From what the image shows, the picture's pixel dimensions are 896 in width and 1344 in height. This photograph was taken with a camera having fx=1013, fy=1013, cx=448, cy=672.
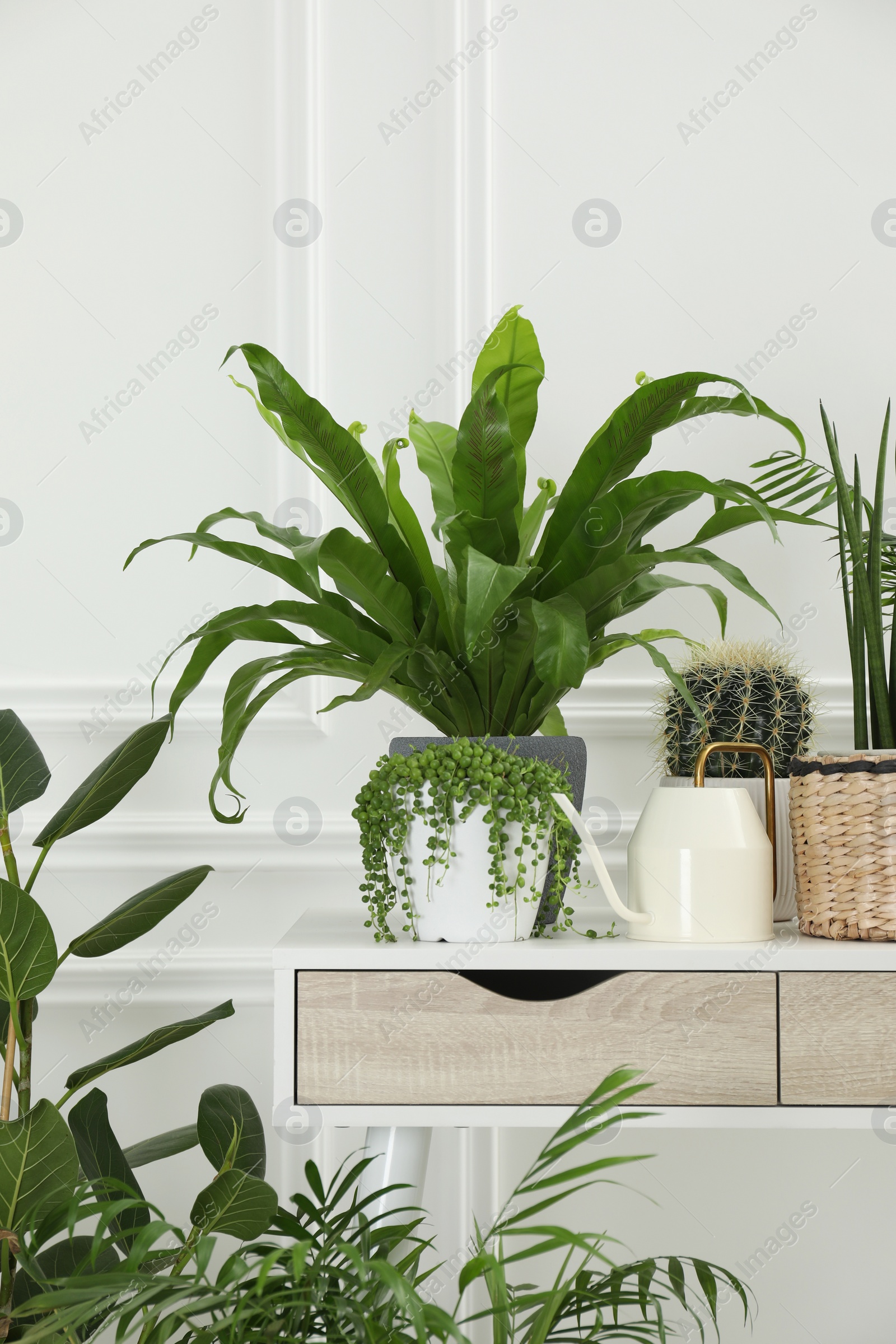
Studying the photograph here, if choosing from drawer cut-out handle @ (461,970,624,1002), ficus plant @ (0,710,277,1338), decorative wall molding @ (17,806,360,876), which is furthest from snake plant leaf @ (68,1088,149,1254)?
drawer cut-out handle @ (461,970,624,1002)

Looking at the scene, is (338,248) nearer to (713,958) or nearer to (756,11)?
(756,11)

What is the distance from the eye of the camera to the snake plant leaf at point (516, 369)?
1.03m

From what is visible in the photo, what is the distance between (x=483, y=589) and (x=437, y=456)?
28 cm

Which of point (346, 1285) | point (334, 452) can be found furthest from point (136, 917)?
point (334, 452)

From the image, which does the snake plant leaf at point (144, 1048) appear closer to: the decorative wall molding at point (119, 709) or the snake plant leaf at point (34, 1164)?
the snake plant leaf at point (34, 1164)

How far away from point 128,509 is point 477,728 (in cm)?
66

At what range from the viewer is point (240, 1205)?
3.08 feet

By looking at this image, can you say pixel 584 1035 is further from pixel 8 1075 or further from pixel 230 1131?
pixel 8 1075

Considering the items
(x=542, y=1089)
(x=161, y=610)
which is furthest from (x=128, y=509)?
(x=542, y=1089)

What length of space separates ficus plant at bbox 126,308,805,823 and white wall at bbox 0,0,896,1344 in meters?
0.37

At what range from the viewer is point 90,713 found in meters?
1.36

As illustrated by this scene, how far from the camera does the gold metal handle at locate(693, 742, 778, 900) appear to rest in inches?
37.6

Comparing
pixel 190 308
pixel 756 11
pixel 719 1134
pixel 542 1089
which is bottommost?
pixel 719 1134

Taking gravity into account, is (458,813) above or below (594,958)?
above
